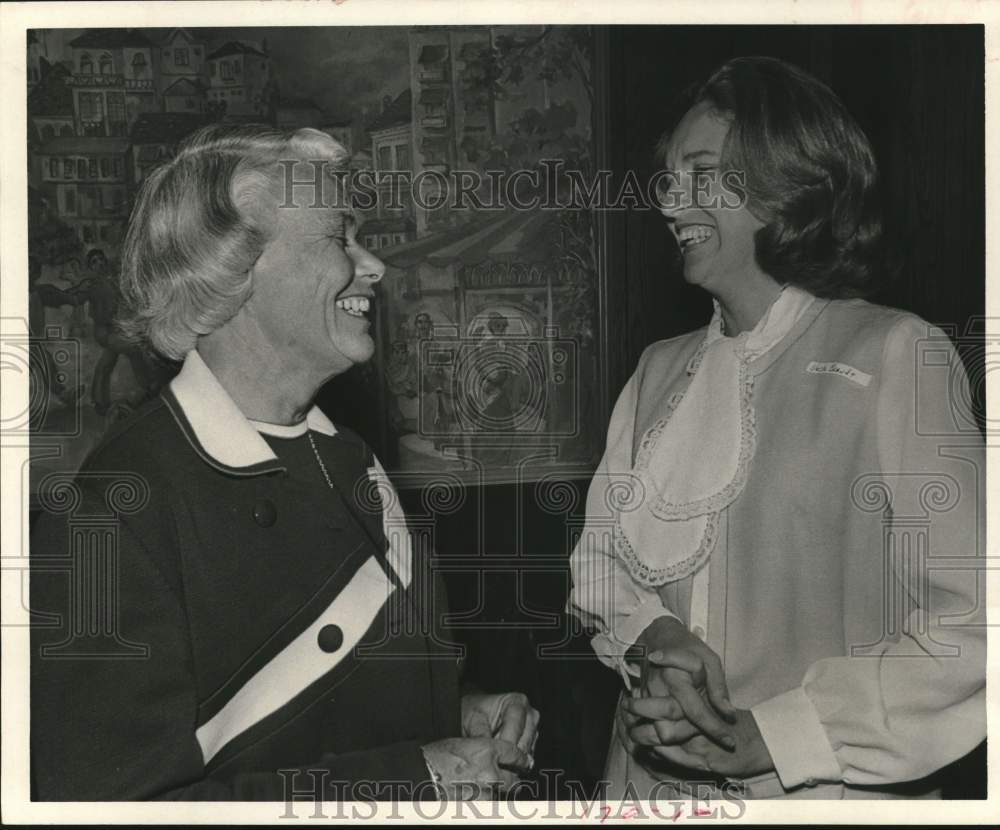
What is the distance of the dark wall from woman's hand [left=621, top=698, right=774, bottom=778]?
0.10m

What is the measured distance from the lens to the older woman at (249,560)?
1813mm

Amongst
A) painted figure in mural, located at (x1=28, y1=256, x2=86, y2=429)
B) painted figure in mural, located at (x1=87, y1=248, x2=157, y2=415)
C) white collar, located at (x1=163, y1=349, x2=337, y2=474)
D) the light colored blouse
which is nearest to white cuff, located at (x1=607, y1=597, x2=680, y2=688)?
the light colored blouse

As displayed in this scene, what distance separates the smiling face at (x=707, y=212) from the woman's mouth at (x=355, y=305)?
0.57m

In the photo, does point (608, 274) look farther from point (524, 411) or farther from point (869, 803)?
point (869, 803)

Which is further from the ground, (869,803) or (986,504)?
(986,504)

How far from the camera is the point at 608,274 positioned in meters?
2.08

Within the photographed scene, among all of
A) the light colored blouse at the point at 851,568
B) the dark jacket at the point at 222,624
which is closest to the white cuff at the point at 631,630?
the light colored blouse at the point at 851,568

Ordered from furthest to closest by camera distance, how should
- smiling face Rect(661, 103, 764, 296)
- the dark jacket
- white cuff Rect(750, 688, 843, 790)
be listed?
smiling face Rect(661, 103, 764, 296) → white cuff Rect(750, 688, 843, 790) → the dark jacket

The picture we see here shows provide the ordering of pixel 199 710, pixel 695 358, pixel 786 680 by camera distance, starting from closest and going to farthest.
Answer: pixel 199 710
pixel 786 680
pixel 695 358

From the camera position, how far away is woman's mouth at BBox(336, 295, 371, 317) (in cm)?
197

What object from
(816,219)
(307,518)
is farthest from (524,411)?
(816,219)

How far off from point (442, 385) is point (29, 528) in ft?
2.63

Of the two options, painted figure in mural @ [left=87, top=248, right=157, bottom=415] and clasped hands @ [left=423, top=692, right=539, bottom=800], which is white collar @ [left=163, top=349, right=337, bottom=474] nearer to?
painted figure in mural @ [left=87, top=248, right=157, bottom=415]

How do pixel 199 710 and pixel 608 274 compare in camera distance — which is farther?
pixel 608 274
